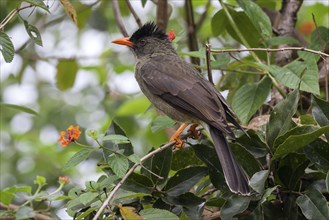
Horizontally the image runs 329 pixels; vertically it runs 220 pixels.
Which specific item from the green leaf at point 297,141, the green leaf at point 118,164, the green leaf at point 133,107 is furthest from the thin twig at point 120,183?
the green leaf at point 133,107

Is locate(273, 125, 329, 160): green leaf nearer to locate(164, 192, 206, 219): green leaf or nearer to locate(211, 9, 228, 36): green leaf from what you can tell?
locate(164, 192, 206, 219): green leaf

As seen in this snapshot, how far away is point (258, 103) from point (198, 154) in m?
0.74

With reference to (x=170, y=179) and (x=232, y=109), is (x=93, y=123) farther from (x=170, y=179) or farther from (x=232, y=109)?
(x=170, y=179)

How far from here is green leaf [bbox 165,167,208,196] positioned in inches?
130

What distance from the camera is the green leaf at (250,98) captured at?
13.0 feet

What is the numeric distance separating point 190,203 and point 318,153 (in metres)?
0.60

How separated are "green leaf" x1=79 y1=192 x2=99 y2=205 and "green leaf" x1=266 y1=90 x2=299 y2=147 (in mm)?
845

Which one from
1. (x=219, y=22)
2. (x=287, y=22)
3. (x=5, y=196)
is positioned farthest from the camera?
(x=287, y=22)

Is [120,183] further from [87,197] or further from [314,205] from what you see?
[314,205]

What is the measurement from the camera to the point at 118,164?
10.2 ft

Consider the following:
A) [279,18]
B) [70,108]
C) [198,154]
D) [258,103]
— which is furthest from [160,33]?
[70,108]

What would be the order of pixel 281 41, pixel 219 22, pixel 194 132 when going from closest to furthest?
pixel 194 132, pixel 281 41, pixel 219 22

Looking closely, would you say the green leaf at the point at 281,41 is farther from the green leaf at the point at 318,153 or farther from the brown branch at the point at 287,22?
the green leaf at the point at 318,153

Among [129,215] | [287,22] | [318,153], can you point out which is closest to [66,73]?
[287,22]
